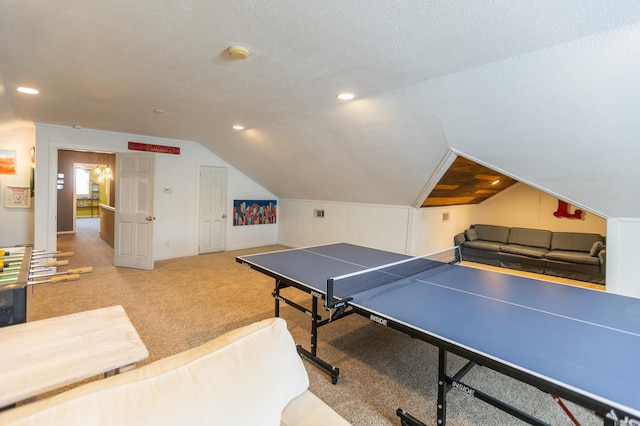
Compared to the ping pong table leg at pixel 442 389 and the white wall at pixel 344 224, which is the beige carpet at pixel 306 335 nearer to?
the ping pong table leg at pixel 442 389

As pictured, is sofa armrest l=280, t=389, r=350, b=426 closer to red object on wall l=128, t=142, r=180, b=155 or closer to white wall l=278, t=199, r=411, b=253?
white wall l=278, t=199, r=411, b=253

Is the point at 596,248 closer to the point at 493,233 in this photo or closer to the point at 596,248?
the point at 596,248

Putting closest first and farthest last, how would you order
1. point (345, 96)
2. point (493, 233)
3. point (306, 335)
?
point (306, 335)
point (345, 96)
point (493, 233)

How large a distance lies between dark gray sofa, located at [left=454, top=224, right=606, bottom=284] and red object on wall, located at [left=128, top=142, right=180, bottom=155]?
595cm

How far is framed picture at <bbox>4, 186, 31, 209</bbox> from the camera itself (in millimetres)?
5301

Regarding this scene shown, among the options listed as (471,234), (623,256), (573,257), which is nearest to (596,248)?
(573,257)

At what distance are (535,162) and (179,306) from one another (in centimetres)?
427

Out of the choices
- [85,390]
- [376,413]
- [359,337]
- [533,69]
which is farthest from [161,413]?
[533,69]

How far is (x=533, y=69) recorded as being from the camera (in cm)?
231

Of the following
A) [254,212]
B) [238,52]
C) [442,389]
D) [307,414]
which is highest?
[238,52]

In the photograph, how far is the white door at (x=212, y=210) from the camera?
21.6 ft

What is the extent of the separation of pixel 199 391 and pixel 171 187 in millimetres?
5936

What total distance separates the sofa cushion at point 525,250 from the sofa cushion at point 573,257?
0.10m

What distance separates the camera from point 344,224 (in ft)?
20.7
